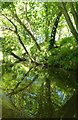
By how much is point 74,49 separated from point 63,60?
1152 millimetres

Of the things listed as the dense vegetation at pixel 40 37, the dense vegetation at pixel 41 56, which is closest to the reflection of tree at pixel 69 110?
the dense vegetation at pixel 41 56

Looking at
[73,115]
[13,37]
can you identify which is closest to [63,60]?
[13,37]

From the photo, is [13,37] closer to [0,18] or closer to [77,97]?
[0,18]

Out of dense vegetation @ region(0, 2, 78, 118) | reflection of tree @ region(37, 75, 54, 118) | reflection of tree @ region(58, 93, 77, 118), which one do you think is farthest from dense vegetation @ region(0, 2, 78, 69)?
reflection of tree @ region(58, 93, 77, 118)

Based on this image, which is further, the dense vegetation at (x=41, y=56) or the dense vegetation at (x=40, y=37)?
the dense vegetation at (x=40, y=37)

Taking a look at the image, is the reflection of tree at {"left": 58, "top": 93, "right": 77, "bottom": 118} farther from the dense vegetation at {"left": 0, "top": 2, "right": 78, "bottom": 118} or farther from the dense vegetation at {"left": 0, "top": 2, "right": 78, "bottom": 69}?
the dense vegetation at {"left": 0, "top": 2, "right": 78, "bottom": 69}

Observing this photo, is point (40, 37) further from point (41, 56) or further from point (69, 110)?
point (69, 110)

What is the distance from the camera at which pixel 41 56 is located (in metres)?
13.6

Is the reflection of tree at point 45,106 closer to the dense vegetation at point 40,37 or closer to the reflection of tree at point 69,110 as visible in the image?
the reflection of tree at point 69,110

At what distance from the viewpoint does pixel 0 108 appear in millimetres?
3902

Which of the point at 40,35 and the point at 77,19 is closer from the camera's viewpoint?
the point at 77,19

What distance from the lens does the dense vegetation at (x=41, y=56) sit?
4.74 meters

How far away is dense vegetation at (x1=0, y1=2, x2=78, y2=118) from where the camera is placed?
4739mm

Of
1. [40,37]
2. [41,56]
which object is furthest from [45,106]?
[40,37]
